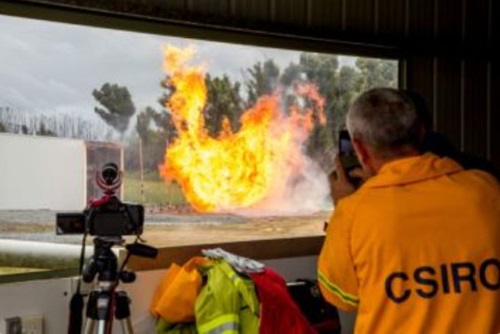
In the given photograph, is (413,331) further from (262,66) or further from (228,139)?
(262,66)

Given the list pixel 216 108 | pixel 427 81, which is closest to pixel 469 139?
pixel 427 81

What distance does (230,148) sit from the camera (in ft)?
11.1

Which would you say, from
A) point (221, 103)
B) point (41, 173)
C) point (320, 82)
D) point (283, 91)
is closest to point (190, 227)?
point (221, 103)

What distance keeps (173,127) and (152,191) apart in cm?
34

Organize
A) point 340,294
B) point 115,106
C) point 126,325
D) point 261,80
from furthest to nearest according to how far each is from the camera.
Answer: point 261,80 → point 115,106 → point 126,325 → point 340,294

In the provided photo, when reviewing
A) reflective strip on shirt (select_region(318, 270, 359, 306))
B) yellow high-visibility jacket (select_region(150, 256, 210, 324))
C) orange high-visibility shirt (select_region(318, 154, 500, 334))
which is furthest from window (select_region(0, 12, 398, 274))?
orange high-visibility shirt (select_region(318, 154, 500, 334))

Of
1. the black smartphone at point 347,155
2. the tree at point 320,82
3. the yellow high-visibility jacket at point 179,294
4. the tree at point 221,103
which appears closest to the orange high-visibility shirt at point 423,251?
the black smartphone at point 347,155

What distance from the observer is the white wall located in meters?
2.73

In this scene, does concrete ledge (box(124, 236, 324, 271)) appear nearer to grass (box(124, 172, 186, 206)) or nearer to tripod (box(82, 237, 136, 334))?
grass (box(124, 172, 186, 206))

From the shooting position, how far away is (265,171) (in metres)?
3.51

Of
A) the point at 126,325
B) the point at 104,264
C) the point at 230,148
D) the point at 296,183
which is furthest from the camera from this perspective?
the point at 296,183

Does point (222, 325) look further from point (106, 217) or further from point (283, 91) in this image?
point (283, 91)

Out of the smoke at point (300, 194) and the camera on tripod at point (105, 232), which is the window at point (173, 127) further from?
the camera on tripod at point (105, 232)

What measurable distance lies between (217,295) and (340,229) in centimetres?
112
